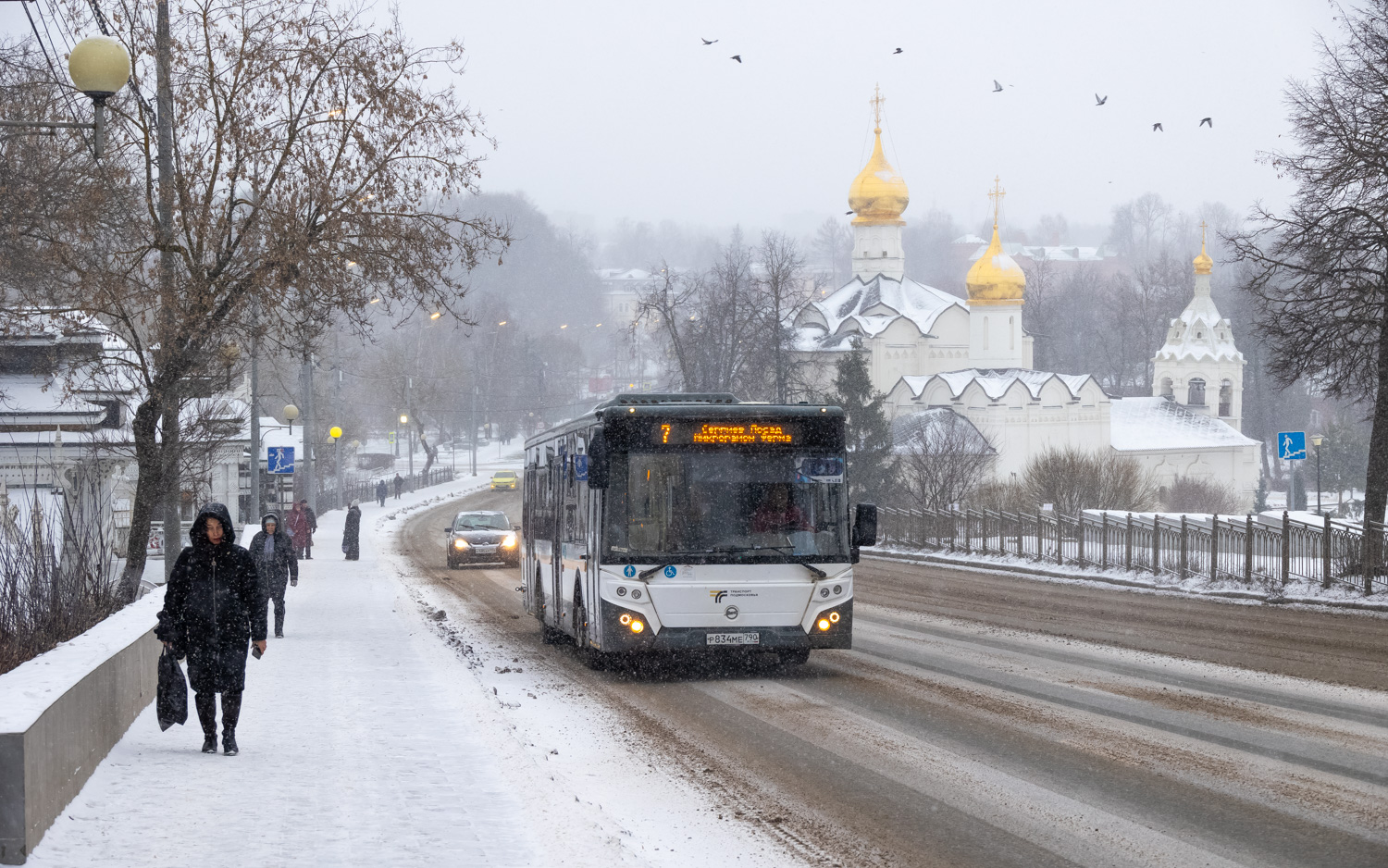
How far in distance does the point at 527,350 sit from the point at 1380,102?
108 m

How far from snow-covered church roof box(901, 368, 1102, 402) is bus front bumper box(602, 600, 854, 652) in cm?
7121

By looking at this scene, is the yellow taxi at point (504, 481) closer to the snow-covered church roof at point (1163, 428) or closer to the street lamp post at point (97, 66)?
the snow-covered church roof at point (1163, 428)

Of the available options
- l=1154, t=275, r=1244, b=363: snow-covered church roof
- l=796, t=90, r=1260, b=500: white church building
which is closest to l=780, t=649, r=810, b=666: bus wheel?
l=796, t=90, r=1260, b=500: white church building

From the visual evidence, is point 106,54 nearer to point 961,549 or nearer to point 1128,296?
point 961,549

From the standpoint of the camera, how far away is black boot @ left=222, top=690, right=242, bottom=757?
31.9ft

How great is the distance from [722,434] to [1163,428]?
8227cm

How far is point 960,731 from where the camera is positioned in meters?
11.2

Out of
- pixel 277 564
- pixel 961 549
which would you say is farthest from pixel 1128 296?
pixel 277 564

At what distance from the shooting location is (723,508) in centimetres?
1506

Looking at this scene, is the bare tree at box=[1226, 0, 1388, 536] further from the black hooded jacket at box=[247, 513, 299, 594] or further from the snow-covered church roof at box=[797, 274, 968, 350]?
the snow-covered church roof at box=[797, 274, 968, 350]

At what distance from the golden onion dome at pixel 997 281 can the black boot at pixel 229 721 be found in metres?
83.4

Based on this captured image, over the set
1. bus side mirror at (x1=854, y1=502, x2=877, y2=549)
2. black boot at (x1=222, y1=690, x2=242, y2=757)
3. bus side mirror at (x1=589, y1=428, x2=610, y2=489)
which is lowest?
black boot at (x1=222, y1=690, x2=242, y2=757)

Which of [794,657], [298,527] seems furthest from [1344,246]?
[298,527]

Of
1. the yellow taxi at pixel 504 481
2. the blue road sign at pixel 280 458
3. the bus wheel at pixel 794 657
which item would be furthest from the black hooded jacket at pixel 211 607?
the yellow taxi at pixel 504 481
